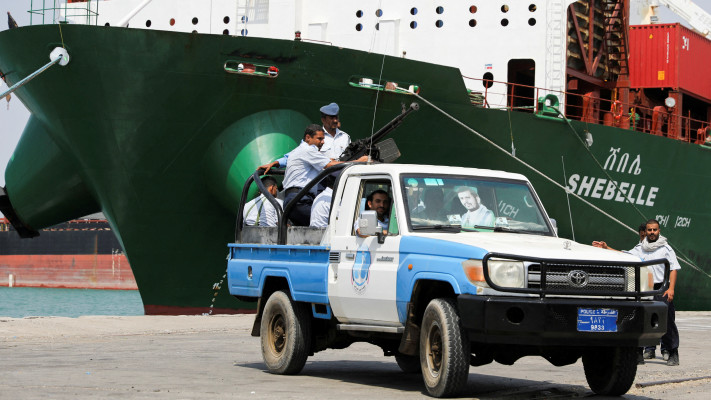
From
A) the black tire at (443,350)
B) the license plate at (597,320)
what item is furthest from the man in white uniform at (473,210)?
the license plate at (597,320)

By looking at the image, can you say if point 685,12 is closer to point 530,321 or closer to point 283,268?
point 283,268

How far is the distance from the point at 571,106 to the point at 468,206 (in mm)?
14364

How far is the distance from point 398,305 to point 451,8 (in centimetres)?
1471

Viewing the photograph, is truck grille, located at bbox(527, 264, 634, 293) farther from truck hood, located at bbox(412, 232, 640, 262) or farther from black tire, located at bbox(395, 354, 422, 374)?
black tire, located at bbox(395, 354, 422, 374)

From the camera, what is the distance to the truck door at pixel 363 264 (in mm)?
8367

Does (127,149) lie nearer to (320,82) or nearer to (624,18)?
(320,82)

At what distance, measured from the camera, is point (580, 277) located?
7.52m

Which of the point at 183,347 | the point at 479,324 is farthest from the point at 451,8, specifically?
the point at 479,324

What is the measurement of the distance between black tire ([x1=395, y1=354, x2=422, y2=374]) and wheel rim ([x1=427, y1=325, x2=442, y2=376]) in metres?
1.90

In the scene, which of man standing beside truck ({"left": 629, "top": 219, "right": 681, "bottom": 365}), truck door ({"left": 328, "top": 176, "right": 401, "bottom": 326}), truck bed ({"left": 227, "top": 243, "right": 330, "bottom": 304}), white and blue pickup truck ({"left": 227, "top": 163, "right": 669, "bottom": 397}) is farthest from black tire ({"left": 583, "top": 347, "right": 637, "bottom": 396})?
man standing beside truck ({"left": 629, "top": 219, "right": 681, "bottom": 365})

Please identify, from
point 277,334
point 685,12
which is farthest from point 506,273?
point 685,12

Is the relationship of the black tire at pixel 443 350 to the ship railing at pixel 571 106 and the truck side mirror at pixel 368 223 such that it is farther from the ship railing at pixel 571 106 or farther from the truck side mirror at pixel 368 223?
the ship railing at pixel 571 106

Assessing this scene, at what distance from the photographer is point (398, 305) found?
8.22 meters

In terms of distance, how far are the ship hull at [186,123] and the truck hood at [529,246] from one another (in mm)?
9771
